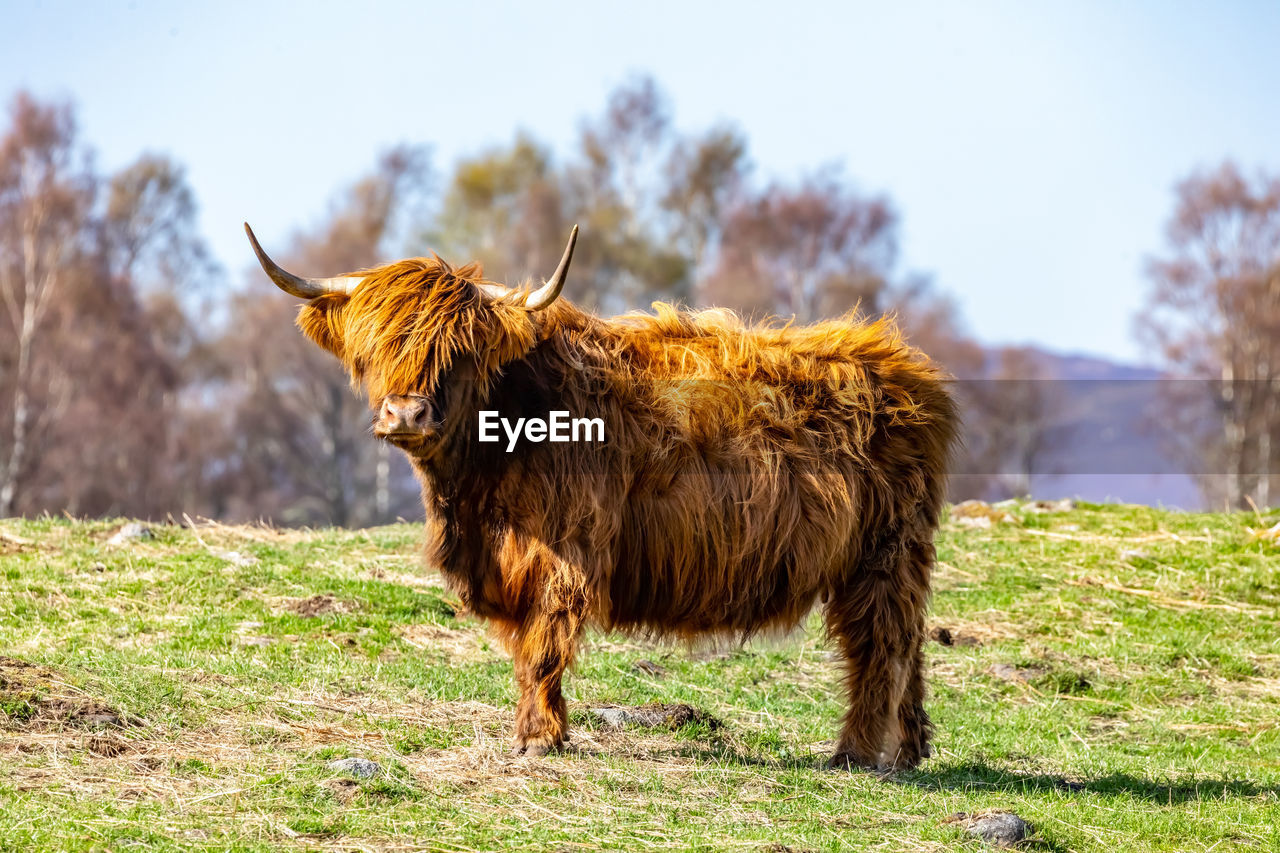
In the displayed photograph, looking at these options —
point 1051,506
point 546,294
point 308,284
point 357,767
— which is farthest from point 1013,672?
point 308,284

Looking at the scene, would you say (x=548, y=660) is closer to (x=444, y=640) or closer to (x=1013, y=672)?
(x=444, y=640)

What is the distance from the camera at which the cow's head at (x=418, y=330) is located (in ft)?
17.7

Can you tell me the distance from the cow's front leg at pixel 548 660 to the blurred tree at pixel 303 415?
3521 cm

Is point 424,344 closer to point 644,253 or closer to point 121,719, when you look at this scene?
point 121,719

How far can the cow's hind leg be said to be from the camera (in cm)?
626

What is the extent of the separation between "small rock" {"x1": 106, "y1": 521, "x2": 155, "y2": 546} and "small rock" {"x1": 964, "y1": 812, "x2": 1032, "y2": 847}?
667 centimetres

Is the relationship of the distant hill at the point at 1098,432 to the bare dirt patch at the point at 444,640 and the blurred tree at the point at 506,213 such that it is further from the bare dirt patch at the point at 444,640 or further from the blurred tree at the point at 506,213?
the bare dirt patch at the point at 444,640

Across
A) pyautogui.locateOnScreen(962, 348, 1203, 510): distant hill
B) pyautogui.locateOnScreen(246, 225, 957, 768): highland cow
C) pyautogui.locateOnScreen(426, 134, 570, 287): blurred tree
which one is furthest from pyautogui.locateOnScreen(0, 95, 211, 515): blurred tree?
pyautogui.locateOnScreen(246, 225, 957, 768): highland cow

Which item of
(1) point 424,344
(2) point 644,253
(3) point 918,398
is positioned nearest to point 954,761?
(3) point 918,398

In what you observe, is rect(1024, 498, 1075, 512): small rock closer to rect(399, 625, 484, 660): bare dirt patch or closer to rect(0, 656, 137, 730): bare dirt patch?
rect(399, 625, 484, 660): bare dirt patch

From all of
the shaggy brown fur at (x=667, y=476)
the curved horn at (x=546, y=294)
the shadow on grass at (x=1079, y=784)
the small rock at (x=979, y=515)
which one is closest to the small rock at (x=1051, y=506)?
the small rock at (x=979, y=515)

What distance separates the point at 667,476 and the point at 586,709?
1418 mm

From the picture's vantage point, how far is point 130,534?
9633 mm

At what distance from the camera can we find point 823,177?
46.1m
